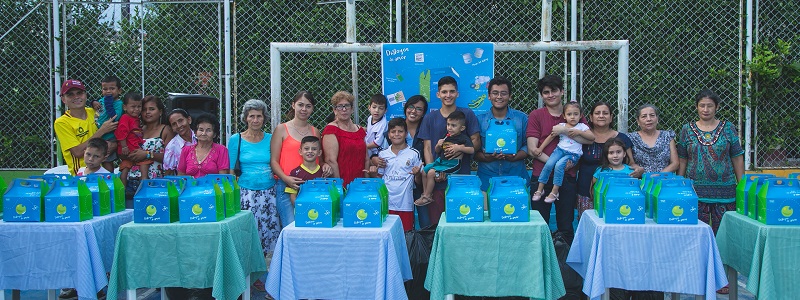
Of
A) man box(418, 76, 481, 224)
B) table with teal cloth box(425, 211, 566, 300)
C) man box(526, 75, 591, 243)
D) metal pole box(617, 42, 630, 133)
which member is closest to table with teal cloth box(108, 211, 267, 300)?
table with teal cloth box(425, 211, 566, 300)

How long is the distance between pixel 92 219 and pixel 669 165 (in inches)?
171

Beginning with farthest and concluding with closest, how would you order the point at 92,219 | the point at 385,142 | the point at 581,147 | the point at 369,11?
the point at 369,11 → the point at 385,142 → the point at 581,147 → the point at 92,219

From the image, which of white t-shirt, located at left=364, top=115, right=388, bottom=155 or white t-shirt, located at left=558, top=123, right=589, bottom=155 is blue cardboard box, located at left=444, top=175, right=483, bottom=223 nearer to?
white t-shirt, located at left=558, top=123, right=589, bottom=155

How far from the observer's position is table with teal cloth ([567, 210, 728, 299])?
12.0 ft

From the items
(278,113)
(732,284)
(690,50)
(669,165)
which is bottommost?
(732,284)

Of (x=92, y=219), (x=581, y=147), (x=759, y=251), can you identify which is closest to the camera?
(x=759, y=251)

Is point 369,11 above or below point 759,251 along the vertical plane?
above

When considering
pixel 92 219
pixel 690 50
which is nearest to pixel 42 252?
pixel 92 219

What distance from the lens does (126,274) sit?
3.85 m

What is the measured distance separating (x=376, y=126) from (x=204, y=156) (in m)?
1.48

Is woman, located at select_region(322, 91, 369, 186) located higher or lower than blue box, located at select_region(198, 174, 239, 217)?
higher

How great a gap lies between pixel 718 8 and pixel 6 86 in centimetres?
872

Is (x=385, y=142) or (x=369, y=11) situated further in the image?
(x=369, y=11)

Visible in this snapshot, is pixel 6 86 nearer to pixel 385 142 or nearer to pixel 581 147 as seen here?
pixel 385 142
